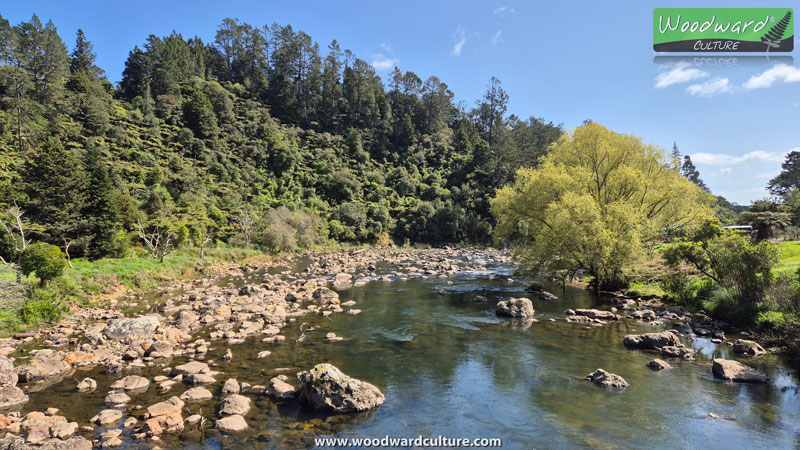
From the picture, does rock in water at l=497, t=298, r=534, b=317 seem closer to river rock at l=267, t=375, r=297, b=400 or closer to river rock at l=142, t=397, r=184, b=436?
river rock at l=267, t=375, r=297, b=400

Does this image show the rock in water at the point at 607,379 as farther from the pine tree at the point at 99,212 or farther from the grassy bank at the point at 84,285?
the pine tree at the point at 99,212

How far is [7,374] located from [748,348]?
24.9 meters

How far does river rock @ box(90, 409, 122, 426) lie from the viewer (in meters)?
9.05

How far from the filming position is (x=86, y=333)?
15414 mm

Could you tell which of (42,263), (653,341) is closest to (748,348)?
(653,341)

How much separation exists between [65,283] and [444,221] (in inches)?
2458

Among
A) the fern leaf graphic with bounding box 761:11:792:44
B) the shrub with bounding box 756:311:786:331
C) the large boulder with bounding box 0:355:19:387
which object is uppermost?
the fern leaf graphic with bounding box 761:11:792:44

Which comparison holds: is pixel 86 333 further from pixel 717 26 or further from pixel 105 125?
pixel 105 125

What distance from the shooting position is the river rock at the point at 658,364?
1276cm

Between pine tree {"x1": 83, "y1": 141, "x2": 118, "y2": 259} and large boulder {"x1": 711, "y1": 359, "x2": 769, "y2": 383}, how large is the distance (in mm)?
36249

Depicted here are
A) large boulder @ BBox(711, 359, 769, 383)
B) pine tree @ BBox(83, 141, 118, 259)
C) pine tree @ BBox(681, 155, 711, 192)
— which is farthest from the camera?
pine tree @ BBox(681, 155, 711, 192)

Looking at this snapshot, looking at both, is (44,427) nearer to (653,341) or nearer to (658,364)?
(658,364)

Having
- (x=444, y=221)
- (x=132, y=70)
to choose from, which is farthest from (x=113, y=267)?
(x=132, y=70)

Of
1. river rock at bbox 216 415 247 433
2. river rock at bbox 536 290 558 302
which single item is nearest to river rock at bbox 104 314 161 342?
river rock at bbox 216 415 247 433
